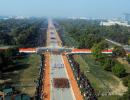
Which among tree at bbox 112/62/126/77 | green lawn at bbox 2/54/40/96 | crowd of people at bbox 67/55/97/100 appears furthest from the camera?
tree at bbox 112/62/126/77

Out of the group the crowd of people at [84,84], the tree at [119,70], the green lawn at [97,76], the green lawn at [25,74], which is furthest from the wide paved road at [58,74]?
the tree at [119,70]

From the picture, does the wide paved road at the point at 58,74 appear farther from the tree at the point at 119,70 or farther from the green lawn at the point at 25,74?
the tree at the point at 119,70

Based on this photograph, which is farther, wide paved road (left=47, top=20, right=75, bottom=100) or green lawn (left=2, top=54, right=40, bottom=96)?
green lawn (left=2, top=54, right=40, bottom=96)

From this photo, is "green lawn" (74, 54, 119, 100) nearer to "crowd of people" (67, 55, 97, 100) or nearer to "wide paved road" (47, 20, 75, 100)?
"crowd of people" (67, 55, 97, 100)

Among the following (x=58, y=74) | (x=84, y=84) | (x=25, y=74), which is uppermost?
(x=84, y=84)

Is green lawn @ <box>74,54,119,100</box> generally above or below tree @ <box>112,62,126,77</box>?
below

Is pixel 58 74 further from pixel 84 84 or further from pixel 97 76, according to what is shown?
pixel 84 84

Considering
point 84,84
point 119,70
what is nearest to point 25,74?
point 84,84

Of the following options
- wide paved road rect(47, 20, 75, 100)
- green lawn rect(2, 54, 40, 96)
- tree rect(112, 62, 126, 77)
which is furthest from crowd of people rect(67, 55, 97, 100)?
green lawn rect(2, 54, 40, 96)
